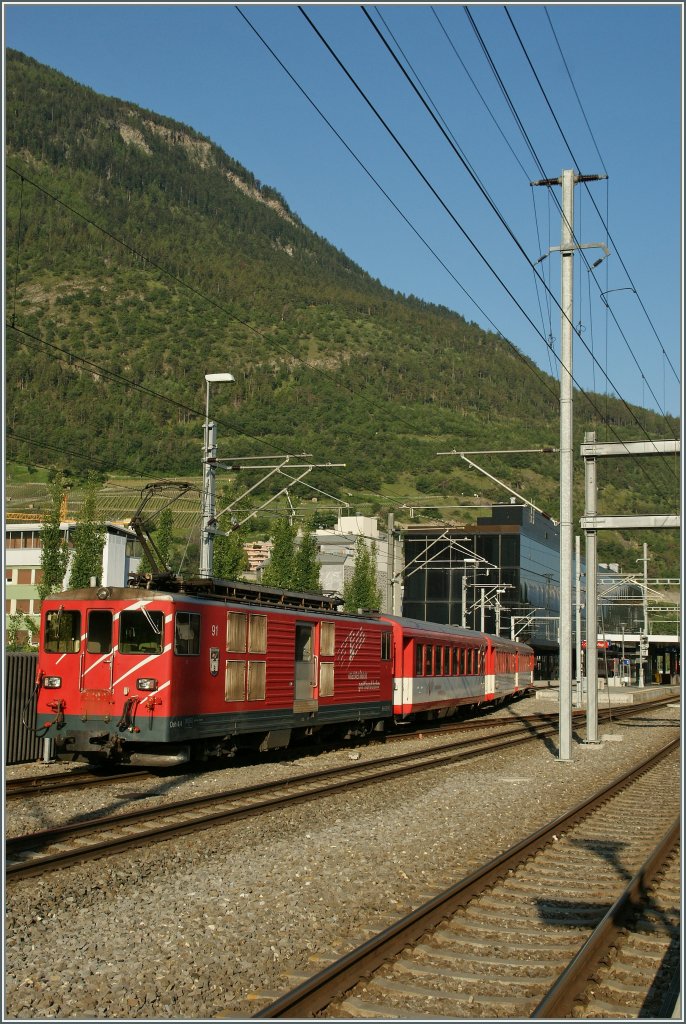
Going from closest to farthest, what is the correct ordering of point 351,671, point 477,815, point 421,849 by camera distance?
1. point 421,849
2. point 477,815
3. point 351,671

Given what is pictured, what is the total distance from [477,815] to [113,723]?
19.4 feet

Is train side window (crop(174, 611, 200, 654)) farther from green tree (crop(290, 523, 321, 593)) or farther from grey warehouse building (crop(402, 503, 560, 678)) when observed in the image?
grey warehouse building (crop(402, 503, 560, 678))

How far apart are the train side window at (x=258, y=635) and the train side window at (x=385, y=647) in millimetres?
7501

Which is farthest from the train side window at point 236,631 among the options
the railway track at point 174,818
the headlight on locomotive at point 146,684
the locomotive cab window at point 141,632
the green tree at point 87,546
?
the green tree at point 87,546

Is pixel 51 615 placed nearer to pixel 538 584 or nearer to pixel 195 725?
pixel 195 725

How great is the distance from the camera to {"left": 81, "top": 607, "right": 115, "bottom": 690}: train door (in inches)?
688

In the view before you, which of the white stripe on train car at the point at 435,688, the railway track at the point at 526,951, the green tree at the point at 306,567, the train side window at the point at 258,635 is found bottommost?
the white stripe on train car at the point at 435,688

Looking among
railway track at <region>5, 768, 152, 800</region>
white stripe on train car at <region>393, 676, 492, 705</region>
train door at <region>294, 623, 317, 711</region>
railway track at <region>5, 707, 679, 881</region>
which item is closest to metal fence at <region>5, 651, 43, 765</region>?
railway track at <region>5, 768, 152, 800</region>

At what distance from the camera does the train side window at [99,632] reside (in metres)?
17.6

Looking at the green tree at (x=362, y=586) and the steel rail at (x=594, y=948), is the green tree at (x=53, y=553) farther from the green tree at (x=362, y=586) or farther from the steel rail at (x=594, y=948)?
the steel rail at (x=594, y=948)

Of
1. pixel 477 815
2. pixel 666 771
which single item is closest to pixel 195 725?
pixel 477 815

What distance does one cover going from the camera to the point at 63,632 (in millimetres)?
18125

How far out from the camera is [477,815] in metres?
15.4

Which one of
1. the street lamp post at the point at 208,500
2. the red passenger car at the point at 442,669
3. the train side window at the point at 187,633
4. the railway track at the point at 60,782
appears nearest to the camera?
the railway track at the point at 60,782
